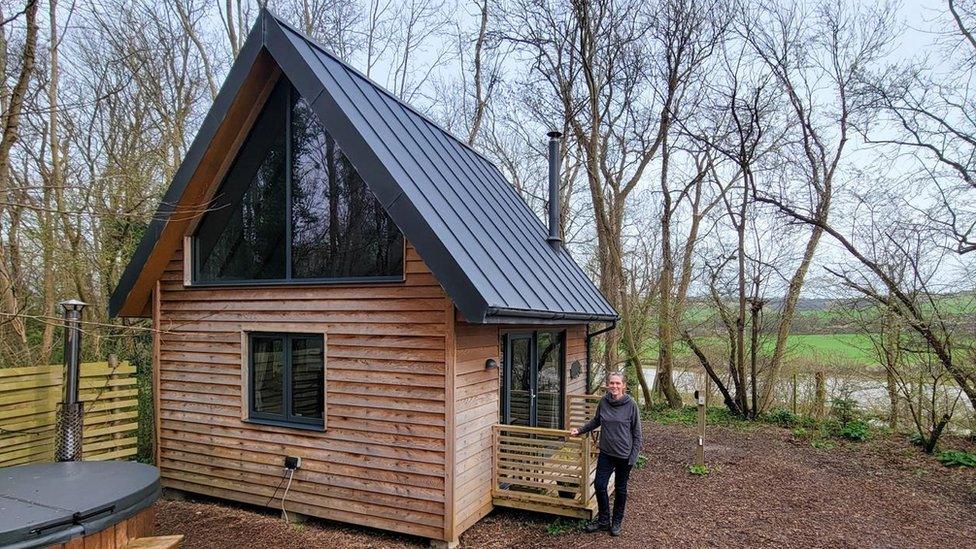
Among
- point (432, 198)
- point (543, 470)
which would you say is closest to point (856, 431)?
point (543, 470)

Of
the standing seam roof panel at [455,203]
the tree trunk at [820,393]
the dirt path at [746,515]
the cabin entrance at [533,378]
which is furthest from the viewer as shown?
the tree trunk at [820,393]

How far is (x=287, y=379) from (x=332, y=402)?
0.69 metres

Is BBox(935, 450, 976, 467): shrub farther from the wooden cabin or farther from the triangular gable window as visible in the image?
the triangular gable window

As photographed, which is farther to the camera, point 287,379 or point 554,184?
point 554,184

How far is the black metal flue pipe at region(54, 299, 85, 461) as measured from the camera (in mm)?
5434

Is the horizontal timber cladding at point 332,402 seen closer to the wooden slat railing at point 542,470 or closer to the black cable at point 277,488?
the black cable at point 277,488

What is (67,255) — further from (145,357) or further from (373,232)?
(373,232)

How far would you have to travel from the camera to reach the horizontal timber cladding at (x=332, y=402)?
5.15 meters

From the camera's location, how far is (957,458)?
8117mm

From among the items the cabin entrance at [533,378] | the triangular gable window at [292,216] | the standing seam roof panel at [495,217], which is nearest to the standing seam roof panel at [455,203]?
the standing seam roof panel at [495,217]

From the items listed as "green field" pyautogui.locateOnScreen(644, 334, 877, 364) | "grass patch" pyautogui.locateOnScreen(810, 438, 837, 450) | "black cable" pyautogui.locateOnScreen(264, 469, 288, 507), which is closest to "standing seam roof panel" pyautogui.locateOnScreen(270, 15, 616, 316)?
"black cable" pyautogui.locateOnScreen(264, 469, 288, 507)

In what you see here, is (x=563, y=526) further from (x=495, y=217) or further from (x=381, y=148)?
(x=381, y=148)

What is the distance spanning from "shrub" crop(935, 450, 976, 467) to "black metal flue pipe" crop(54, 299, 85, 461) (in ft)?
36.7

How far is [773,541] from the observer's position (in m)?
5.38
